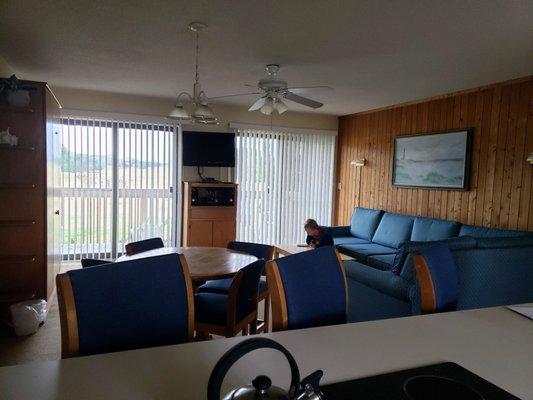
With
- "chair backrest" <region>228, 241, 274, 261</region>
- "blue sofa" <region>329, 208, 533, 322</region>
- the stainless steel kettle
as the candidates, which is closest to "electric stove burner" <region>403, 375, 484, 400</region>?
the stainless steel kettle

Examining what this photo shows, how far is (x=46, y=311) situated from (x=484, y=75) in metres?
4.89

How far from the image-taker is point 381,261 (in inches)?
174

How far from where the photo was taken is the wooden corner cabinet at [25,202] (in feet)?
11.0

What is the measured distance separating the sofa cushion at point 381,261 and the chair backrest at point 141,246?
2511mm

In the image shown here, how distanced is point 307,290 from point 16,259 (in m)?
3.09

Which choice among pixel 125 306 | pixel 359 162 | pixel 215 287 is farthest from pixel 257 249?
pixel 359 162

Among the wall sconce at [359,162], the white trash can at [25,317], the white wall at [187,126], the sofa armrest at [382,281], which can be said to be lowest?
the white trash can at [25,317]

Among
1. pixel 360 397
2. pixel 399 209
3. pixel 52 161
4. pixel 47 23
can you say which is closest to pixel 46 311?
pixel 52 161

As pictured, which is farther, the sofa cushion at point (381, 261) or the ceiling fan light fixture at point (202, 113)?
the sofa cushion at point (381, 261)

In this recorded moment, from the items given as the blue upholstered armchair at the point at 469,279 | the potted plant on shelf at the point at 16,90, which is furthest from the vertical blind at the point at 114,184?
the blue upholstered armchair at the point at 469,279

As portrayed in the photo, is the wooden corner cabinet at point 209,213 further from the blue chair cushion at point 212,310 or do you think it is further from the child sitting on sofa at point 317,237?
the blue chair cushion at point 212,310

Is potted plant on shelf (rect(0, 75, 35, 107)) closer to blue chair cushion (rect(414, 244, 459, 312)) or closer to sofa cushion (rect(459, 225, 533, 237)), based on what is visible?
blue chair cushion (rect(414, 244, 459, 312))

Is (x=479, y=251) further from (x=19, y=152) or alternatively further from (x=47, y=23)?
(x=19, y=152)

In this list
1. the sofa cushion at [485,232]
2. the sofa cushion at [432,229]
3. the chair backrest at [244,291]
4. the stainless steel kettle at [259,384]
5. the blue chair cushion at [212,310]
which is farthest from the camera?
the sofa cushion at [432,229]
